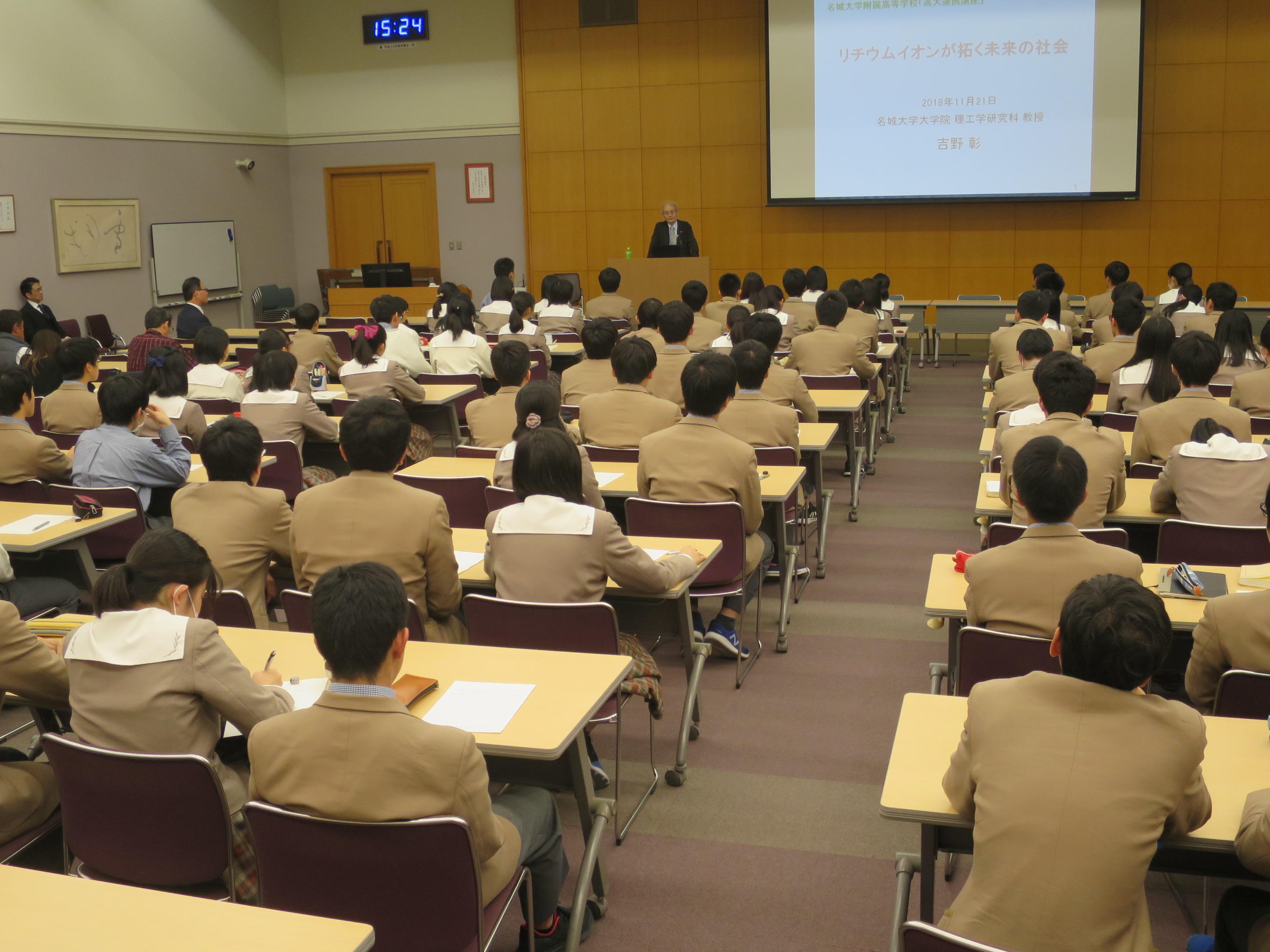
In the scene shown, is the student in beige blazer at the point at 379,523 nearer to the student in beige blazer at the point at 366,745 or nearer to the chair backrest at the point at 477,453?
the student in beige blazer at the point at 366,745

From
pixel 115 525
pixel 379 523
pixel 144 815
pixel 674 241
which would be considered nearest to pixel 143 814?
pixel 144 815

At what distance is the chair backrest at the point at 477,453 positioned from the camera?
5.05 meters

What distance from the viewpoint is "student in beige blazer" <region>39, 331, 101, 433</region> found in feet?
18.6

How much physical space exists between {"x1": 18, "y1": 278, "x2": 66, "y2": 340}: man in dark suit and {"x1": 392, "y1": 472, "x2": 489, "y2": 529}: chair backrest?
7018 mm

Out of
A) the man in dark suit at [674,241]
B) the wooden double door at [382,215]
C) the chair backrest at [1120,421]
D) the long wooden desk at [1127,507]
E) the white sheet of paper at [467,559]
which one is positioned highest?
the wooden double door at [382,215]

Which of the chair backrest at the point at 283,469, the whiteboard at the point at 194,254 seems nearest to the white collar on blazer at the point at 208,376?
the chair backrest at the point at 283,469

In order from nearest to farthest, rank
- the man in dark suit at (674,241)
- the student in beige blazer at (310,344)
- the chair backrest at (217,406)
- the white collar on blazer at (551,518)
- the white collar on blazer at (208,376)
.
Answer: the white collar on blazer at (551,518)
the chair backrest at (217,406)
the white collar on blazer at (208,376)
the student in beige blazer at (310,344)
the man in dark suit at (674,241)

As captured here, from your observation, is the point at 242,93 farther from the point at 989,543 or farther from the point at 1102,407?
the point at 989,543

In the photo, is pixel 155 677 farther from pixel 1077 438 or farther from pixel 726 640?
pixel 1077 438

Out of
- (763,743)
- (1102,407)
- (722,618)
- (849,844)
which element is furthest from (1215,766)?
(1102,407)

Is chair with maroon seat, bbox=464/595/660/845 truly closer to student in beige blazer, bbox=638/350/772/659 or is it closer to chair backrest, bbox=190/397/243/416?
student in beige blazer, bbox=638/350/772/659

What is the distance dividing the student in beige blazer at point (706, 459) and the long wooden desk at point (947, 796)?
5.60 ft

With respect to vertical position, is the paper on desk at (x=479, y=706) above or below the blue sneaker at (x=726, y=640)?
above

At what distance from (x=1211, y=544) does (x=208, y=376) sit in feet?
18.1
